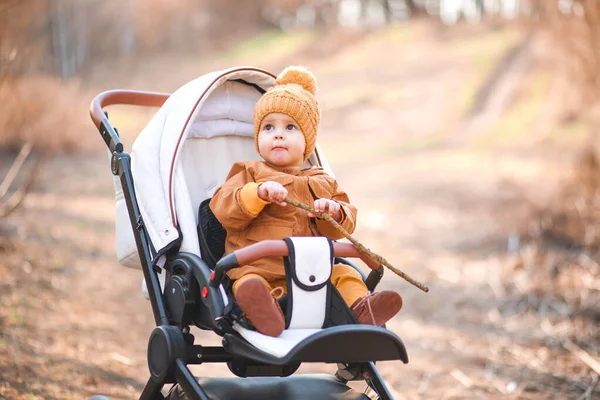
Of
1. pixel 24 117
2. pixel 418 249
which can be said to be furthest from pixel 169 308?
pixel 24 117

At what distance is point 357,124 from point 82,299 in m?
13.4

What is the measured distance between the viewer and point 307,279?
9.17 feet

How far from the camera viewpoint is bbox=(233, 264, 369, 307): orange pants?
9.75 ft

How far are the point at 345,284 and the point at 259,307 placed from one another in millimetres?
484

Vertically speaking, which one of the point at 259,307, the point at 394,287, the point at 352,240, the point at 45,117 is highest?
the point at 352,240

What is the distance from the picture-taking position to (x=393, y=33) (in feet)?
84.3

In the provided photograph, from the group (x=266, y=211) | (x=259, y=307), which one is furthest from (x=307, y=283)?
(x=266, y=211)

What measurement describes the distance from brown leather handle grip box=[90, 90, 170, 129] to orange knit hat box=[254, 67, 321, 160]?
0.77 metres

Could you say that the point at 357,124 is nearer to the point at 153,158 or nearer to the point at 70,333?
the point at 70,333

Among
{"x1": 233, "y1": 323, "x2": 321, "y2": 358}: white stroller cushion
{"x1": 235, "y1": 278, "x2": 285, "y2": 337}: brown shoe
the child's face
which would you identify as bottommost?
{"x1": 233, "y1": 323, "x2": 321, "y2": 358}: white stroller cushion

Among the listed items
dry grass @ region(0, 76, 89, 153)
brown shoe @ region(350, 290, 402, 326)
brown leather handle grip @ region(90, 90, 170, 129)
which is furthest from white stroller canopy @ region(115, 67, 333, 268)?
dry grass @ region(0, 76, 89, 153)

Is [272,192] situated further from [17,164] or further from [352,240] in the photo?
[17,164]

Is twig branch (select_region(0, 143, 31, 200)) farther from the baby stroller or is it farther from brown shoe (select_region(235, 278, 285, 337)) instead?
brown shoe (select_region(235, 278, 285, 337))

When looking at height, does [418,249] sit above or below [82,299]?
below
